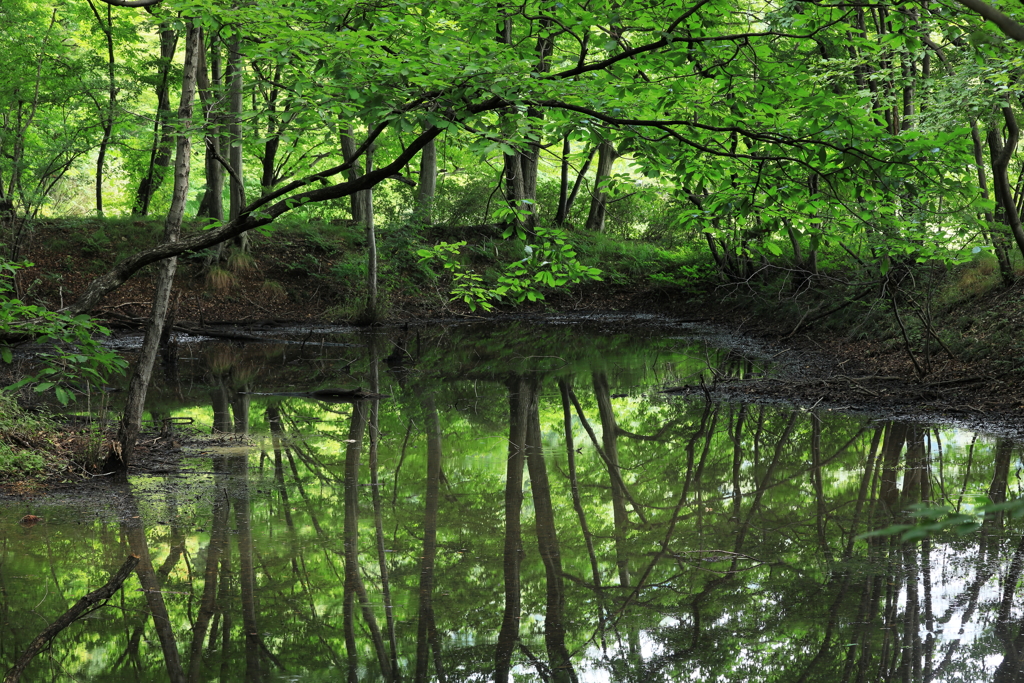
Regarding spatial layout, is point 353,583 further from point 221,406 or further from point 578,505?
point 221,406

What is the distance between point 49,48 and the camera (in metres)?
15.3

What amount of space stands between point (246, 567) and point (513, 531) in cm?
179

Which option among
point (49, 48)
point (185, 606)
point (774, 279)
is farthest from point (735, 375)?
point (49, 48)

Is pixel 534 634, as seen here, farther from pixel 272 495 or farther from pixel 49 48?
pixel 49 48

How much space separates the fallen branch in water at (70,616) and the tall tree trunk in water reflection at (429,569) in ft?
5.40

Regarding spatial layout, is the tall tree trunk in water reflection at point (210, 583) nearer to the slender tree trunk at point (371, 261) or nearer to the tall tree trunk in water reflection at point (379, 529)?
the tall tree trunk in water reflection at point (379, 529)

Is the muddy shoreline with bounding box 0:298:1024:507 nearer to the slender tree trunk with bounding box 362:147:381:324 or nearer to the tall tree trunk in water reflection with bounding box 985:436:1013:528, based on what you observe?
the tall tree trunk in water reflection with bounding box 985:436:1013:528

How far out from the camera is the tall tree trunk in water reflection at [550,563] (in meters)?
3.75

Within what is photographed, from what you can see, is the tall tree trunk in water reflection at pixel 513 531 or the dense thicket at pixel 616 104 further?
the dense thicket at pixel 616 104

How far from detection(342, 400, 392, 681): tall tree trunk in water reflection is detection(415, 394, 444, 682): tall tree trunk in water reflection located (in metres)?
0.17

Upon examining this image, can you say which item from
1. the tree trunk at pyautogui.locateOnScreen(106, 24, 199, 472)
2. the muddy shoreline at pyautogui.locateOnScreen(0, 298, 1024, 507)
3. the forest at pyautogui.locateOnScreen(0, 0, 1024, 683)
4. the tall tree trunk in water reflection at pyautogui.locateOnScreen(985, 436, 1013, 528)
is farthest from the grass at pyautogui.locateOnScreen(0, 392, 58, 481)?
the tall tree trunk in water reflection at pyautogui.locateOnScreen(985, 436, 1013, 528)

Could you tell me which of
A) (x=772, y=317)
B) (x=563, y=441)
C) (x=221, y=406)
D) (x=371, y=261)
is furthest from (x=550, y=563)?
(x=772, y=317)

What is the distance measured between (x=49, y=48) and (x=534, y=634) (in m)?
15.9

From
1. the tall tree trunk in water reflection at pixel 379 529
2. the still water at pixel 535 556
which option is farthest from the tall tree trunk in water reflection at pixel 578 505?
the tall tree trunk in water reflection at pixel 379 529
